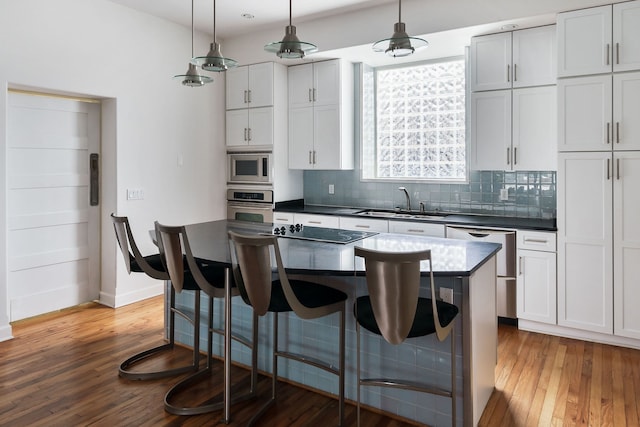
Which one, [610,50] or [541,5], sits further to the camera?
[541,5]

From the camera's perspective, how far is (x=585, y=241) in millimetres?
3545

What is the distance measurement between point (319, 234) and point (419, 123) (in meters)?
2.39

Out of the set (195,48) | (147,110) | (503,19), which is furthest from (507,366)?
(195,48)

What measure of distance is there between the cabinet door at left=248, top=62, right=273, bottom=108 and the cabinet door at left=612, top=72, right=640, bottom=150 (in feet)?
10.8

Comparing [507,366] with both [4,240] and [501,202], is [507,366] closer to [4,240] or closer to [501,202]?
[501,202]

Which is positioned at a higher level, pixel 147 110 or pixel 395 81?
pixel 395 81

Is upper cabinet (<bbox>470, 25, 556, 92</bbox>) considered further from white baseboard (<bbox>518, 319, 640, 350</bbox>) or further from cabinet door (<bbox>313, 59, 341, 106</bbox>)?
white baseboard (<bbox>518, 319, 640, 350</bbox>)

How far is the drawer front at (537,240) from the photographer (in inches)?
144

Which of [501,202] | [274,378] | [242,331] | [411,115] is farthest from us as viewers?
[411,115]

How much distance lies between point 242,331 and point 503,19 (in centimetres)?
319

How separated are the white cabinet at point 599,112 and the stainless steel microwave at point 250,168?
2.97m

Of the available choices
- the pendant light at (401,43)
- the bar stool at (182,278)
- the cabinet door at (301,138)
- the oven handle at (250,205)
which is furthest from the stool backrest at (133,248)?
the cabinet door at (301,138)

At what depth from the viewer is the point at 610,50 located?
3406 millimetres

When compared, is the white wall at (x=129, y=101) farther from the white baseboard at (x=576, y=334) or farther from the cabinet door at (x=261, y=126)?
A: the white baseboard at (x=576, y=334)
